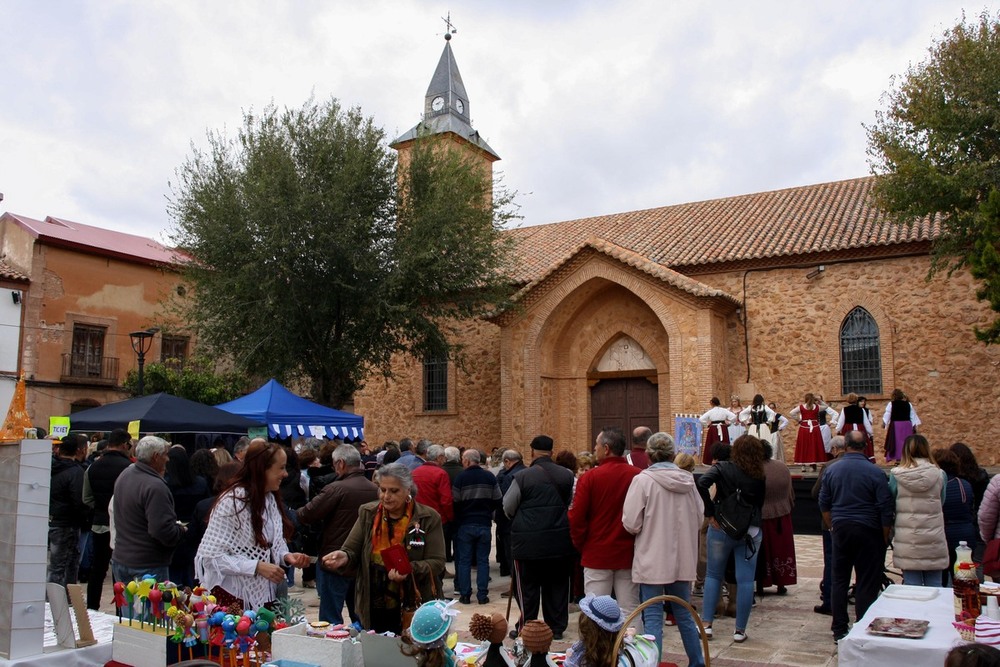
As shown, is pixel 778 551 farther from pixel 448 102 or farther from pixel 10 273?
pixel 448 102

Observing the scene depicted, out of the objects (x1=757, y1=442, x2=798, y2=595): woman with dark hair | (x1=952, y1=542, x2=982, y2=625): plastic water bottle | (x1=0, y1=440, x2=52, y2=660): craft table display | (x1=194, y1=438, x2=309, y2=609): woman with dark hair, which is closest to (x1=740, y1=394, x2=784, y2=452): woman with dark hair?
(x1=757, y1=442, x2=798, y2=595): woman with dark hair

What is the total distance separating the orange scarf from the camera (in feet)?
15.7

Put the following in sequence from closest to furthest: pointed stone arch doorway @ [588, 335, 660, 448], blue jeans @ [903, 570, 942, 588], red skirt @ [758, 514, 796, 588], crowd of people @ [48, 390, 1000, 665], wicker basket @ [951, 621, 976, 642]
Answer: wicker basket @ [951, 621, 976, 642] < crowd of people @ [48, 390, 1000, 665] < blue jeans @ [903, 570, 942, 588] < red skirt @ [758, 514, 796, 588] < pointed stone arch doorway @ [588, 335, 660, 448]

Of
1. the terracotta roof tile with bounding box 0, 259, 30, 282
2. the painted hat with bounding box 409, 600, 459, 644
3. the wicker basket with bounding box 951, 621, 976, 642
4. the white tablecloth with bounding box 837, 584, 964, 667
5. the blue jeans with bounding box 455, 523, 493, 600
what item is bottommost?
the blue jeans with bounding box 455, 523, 493, 600

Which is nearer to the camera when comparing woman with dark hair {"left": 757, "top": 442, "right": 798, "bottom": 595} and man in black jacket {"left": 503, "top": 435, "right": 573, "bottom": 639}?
man in black jacket {"left": 503, "top": 435, "right": 573, "bottom": 639}

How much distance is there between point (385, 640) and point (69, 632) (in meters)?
1.69

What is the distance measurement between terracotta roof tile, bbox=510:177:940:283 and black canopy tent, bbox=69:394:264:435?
452 inches

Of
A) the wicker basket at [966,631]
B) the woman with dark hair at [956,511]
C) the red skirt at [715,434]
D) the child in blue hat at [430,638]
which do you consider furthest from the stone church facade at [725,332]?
the child in blue hat at [430,638]

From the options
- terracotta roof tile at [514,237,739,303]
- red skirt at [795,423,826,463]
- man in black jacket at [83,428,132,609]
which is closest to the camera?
man in black jacket at [83,428,132,609]

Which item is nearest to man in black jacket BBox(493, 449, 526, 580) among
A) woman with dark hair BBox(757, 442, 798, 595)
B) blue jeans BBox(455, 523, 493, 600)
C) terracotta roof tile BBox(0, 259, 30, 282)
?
blue jeans BBox(455, 523, 493, 600)

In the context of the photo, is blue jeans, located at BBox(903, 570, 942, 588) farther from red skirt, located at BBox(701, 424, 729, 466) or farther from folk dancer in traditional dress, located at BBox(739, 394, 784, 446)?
red skirt, located at BBox(701, 424, 729, 466)

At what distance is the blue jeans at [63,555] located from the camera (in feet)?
25.1

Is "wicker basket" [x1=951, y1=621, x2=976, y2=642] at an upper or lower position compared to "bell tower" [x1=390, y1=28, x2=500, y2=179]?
lower

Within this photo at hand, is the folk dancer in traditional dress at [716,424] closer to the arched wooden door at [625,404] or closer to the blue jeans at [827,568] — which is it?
the arched wooden door at [625,404]
